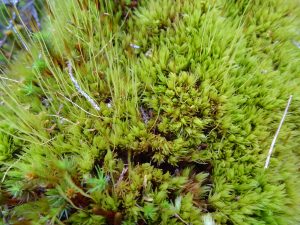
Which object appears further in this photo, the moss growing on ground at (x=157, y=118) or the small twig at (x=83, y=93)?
the small twig at (x=83, y=93)

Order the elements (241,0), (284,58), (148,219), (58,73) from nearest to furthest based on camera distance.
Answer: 1. (148,219)
2. (58,73)
3. (284,58)
4. (241,0)

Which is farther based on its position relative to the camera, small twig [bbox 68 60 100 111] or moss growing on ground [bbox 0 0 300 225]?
small twig [bbox 68 60 100 111]

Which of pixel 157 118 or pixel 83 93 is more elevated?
pixel 83 93

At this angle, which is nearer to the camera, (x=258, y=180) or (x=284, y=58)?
(x=258, y=180)

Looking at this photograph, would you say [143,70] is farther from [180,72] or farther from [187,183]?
[187,183]

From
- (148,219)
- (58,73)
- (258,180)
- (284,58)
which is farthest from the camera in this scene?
(284,58)

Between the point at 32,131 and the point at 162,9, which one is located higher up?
the point at 162,9

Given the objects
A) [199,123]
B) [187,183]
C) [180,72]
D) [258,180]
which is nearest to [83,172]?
[187,183]

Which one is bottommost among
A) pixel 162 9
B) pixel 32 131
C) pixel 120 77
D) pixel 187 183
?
pixel 187 183
